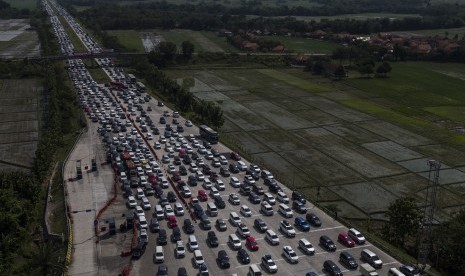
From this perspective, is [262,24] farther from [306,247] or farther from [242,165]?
[306,247]

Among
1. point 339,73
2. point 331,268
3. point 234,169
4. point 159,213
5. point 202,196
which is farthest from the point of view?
point 339,73

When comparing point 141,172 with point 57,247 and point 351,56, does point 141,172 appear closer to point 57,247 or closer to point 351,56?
Result: point 57,247

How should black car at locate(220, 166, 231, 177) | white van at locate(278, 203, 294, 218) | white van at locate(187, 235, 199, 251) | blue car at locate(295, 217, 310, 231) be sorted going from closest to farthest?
white van at locate(187, 235, 199, 251) < blue car at locate(295, 217, 310, 231) < white van at locate(278, 203, 294, 218) < black car at locate(220, 166, 231, 177)

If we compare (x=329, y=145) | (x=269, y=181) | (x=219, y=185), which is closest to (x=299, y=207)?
(x=269, y=181)

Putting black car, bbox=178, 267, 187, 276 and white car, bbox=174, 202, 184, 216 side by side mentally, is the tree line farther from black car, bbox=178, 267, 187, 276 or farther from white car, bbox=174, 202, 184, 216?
black car, bbox=178, 267, 187, 276

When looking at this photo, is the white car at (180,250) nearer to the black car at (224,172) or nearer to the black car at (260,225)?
the black car at (260,225)

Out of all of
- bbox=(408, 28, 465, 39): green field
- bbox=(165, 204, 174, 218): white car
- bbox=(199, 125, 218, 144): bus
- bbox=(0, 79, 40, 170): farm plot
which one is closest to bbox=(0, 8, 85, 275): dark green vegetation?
bbox=(0, 79, 40, 170): farm plot
